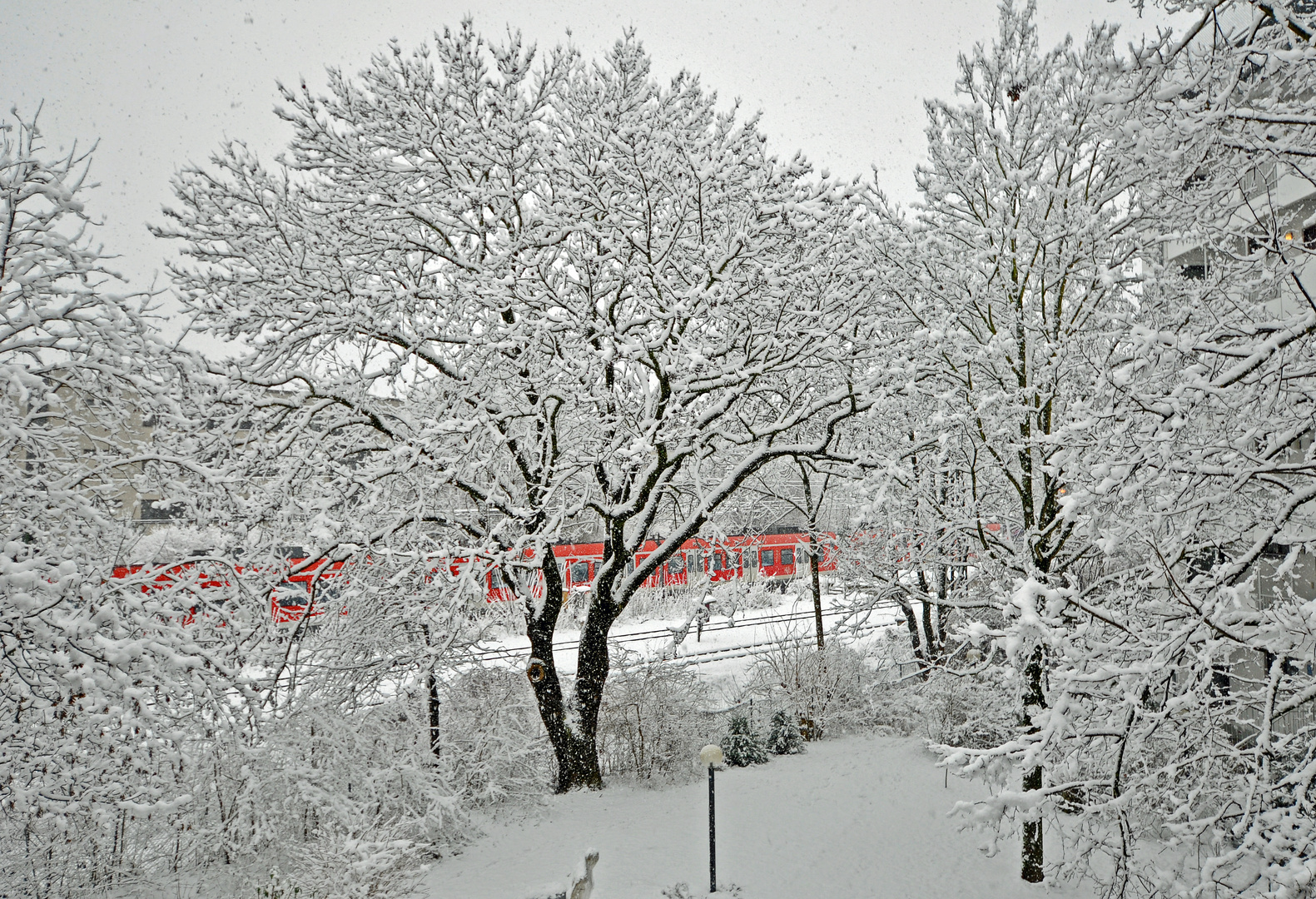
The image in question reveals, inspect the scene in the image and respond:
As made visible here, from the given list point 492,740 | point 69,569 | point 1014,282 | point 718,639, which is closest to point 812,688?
point 492,740

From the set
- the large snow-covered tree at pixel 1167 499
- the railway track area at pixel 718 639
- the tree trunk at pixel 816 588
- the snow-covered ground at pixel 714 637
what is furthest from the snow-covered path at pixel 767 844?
the railway track area at pixel 718 639

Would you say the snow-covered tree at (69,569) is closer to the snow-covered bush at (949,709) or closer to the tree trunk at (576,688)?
the tree trunk at (576,688)

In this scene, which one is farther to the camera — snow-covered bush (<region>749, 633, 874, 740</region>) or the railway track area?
the railway track area

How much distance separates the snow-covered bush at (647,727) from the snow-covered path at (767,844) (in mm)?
547

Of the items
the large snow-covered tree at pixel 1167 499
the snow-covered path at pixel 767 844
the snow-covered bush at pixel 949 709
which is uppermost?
the large snow-covered tree at pixel 1167 499

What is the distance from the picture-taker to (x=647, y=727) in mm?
11133

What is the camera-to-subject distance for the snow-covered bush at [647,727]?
35.8ft

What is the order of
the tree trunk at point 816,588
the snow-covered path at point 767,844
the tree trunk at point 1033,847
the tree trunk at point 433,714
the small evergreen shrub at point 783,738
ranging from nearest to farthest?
the tree trunk at point 1033,847 < the snow-covered path at point 767,844 < the tree trunk at point 433,714 < the small evergreen shrub at point 783,738 < the tree trunk at point 816,588

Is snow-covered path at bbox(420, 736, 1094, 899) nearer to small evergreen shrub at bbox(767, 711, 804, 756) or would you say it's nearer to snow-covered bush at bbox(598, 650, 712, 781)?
snow-covered bush at bbox(598, 650, 712, 781)

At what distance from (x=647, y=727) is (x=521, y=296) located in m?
6.81

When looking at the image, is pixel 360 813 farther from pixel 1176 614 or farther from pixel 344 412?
pixel 1176 614

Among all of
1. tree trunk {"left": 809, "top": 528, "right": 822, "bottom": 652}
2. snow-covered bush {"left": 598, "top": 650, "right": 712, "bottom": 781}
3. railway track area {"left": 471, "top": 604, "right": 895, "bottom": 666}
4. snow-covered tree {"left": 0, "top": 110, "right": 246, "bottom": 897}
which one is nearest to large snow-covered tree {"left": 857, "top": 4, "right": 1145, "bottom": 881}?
snow-covered bush {"left": 598, "top": 650, "right": 712, "bottom": 781}

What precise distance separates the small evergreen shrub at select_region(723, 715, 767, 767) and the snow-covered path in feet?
1.05

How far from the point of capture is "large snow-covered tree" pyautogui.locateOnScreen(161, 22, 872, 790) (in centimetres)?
845
